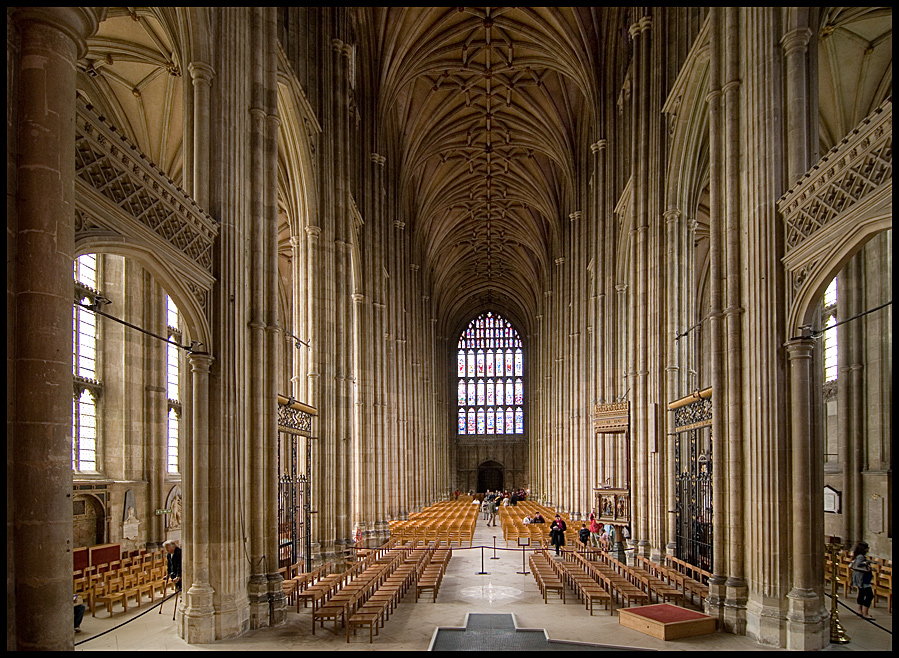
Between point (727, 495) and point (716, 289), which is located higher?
point (716, 289)

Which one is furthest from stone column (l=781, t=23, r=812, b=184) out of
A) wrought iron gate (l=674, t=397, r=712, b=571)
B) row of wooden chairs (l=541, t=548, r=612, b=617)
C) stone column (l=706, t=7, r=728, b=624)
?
row of wooden chairs (l=541, t=548, r=612, b=617)

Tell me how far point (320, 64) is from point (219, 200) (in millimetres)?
10818

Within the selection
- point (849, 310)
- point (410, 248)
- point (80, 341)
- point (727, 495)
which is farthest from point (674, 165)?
point (410, 248)

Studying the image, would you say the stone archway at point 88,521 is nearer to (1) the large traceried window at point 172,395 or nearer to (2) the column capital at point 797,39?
(1) the large traceried window at point 172,395

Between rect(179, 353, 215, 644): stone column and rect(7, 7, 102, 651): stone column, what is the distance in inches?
196

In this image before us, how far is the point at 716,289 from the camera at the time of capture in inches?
561

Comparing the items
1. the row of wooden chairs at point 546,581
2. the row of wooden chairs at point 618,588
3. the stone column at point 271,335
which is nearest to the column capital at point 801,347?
the row of wooden chairs at point 618,588

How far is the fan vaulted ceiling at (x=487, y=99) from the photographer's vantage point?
103ft

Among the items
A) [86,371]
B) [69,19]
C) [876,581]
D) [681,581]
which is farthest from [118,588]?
[876,581]

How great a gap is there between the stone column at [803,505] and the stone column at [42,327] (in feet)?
32.4

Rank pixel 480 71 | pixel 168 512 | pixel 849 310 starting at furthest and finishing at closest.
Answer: pixel 480 71
pixel 168 512
pixel 849 310

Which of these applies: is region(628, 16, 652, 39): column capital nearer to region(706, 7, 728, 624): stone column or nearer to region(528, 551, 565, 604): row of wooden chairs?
region(706, 7, 728, 624): stone column

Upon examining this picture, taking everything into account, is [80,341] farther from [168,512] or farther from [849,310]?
[849,310]

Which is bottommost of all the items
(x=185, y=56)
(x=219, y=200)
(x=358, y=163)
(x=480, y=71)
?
(x=219, y=200)
